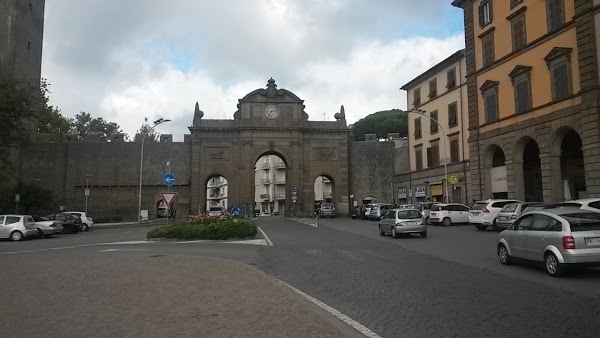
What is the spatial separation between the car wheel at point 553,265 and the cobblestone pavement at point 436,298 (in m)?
0.85

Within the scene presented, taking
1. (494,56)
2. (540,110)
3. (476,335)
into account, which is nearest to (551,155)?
(540,110)

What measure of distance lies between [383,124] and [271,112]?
32.5m

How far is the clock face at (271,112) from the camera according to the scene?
58.4 metres

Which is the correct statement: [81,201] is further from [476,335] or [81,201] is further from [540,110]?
[476,335]

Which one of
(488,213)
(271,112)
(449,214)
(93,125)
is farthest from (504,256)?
(93,125)

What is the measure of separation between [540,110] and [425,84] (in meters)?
19.8

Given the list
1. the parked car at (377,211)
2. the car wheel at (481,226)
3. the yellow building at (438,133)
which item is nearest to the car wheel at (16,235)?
the car wheel at (481,226)

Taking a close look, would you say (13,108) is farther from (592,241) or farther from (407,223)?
(592,241)

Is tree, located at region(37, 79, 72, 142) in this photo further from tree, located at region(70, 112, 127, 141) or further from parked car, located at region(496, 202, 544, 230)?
parked car, located at region(496, 202, 544, 230)

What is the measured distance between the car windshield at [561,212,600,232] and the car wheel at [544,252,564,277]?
2.62 ft

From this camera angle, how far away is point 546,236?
11172 mm

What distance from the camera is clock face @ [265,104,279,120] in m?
58.4

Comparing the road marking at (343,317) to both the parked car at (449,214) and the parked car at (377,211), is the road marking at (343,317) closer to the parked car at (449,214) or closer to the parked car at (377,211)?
the parked car at (449,214)

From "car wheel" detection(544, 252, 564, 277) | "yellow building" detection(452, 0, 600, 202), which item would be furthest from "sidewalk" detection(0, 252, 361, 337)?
"yellow building" detection(452, 0, 600, 202)
